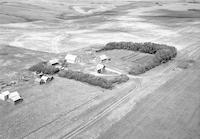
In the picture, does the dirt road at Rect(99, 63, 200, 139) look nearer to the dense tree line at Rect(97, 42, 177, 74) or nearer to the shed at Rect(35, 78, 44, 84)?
the dense tree line at Rect(97, 42, 177, 74)

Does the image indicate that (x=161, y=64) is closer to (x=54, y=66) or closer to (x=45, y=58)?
(x=54, y=66)

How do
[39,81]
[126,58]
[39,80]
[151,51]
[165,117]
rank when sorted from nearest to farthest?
[165,117], [39,81], [39,80], [126,58], [151,51]

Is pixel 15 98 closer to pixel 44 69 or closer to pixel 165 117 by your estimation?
pixel 44 69

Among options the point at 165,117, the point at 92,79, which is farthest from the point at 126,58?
the point at 165,117

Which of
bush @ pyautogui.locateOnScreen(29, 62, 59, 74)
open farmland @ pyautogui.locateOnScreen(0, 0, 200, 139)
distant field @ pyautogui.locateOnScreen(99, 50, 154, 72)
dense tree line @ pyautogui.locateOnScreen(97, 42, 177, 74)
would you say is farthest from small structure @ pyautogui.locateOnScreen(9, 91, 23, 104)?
distant field @ pyautogui.locateOnScreen(99, 50, 154, 72)

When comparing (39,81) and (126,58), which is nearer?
(39,81)

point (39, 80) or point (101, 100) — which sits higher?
point (39, 80)

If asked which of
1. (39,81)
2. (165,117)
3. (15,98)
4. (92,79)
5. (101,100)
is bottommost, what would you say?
(165,117)

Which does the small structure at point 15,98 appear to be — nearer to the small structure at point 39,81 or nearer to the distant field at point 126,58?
the small structure at point 39,81
